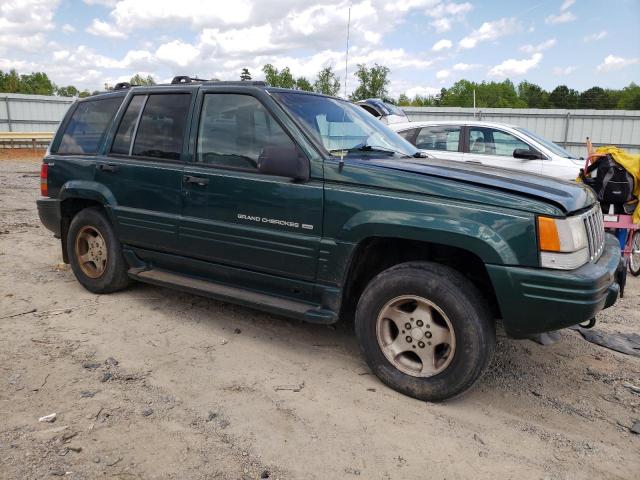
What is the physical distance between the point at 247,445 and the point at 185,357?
1.18m

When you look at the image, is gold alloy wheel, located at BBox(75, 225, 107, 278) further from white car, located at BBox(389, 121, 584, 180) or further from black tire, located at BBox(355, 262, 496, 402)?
white car, located at BBox(389, 121, 584, 180)

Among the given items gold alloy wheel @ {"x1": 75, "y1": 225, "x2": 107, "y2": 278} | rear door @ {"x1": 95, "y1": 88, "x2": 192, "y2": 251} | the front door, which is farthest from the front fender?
gold alloy wheel @ {"x1": 75, "y1": 225, "x2": 107, "y2": 278}

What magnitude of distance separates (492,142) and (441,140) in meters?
0.80

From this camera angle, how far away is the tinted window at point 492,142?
802 centimetres

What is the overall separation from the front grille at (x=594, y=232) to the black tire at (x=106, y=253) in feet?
12.3

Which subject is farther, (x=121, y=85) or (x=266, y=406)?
(x=121, y=85)

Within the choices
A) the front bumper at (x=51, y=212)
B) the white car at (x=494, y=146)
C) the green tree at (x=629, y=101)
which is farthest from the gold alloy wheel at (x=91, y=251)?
the green tree at (x=629, y=101)

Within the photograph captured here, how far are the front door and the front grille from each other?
5.39 feet

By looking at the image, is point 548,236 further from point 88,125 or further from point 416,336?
point 88,125

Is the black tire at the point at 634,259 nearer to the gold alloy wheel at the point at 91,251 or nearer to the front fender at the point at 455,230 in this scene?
the front fender at the point at 455,230

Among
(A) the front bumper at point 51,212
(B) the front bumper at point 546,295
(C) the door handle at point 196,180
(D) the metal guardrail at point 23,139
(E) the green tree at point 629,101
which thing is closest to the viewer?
(B) the front bumper at point 546,295

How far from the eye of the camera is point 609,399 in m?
3.27

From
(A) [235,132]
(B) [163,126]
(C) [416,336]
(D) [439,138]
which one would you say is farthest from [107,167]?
(D) [439,138]

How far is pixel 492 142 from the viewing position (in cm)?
812
